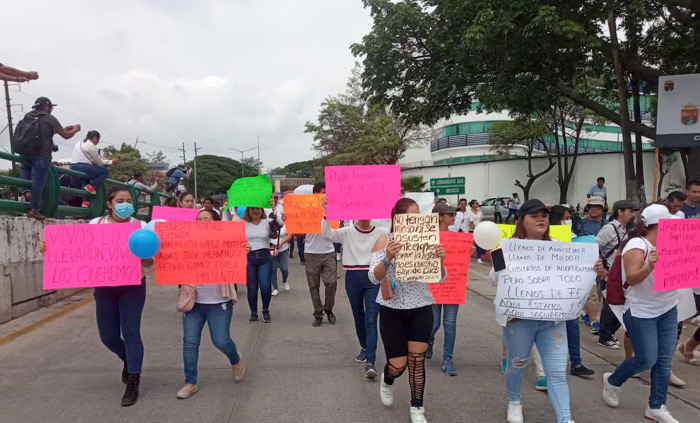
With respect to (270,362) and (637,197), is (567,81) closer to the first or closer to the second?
(637,197)

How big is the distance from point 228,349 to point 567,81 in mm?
11761

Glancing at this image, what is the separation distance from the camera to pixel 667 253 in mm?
3617

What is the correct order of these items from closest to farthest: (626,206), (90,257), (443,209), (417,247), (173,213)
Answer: (417,247) < (90,257) < (443,209) < (626,206) < (173,213)

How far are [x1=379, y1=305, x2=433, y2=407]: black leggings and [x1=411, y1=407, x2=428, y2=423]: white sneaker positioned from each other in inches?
1.1

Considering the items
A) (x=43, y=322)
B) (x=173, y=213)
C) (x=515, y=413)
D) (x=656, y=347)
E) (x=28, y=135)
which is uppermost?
(x=28, y=135)

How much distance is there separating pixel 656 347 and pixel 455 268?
185 cm

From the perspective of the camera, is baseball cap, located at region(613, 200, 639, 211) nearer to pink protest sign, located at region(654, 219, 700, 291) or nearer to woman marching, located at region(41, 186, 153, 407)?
pink protest sign, located at region(654, 219, 700, 291)

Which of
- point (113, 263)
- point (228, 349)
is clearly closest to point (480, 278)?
point (228, 349)

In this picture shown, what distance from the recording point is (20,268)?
6.74m

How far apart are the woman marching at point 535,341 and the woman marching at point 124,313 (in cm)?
291

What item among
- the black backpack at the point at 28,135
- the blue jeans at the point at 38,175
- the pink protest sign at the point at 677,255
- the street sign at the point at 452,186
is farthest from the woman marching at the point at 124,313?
the street sign at the point at 452,186

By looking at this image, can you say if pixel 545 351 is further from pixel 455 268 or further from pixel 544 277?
pixel 455 268

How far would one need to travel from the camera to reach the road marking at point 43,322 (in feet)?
18.8

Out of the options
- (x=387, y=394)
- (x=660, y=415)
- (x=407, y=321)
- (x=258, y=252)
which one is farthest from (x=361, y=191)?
(x=660, y=415)
